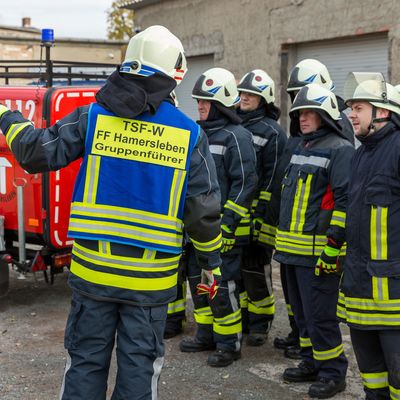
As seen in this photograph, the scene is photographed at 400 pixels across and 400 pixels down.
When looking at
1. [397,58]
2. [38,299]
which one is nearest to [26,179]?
[38,299]

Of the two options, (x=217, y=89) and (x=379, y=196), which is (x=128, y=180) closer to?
(x=379, y=196)

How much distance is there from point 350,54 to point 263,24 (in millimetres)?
2300

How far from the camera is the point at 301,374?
4.87 meters

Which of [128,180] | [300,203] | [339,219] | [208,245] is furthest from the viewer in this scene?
[300,203]

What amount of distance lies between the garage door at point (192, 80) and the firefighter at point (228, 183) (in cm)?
950

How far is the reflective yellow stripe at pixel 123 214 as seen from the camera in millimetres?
3357

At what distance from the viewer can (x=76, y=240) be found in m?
3.47

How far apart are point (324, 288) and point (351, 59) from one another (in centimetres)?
725

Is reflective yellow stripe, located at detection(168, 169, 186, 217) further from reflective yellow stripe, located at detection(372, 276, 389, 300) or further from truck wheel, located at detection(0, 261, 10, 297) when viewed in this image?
truck wheel, located at detection(0, 261, 10, 297)

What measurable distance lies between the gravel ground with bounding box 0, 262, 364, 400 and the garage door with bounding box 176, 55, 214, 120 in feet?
30.2

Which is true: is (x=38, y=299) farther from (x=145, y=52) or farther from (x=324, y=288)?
(x=145, y=52)

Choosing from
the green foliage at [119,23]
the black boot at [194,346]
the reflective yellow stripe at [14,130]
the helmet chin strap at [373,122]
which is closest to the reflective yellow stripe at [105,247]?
the reflective yellow stripe at [14,130]

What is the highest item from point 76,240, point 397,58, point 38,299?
point 397,58

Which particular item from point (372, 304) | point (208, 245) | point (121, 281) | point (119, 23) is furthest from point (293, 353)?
point (119, 23)
